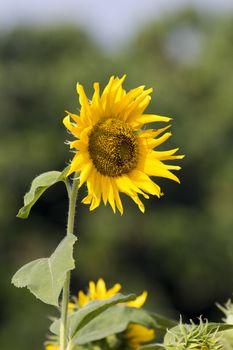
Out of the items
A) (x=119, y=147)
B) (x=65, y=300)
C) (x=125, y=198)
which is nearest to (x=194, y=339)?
(x=65, y=300)

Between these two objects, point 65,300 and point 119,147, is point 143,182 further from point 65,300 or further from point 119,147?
point 65,300

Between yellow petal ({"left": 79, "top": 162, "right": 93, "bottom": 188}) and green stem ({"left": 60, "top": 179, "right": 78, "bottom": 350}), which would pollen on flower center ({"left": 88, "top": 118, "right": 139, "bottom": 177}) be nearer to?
yellow petal ({"left": 79, "top": 162, "right": 93, "bottom": 188})

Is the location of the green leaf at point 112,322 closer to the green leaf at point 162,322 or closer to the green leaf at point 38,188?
the green leaf at point 162,322

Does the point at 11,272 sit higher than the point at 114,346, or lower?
higher

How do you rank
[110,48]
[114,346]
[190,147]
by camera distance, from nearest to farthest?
[114,346], [190,147], [110,48]

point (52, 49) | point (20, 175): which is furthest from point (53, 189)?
point (52, 49)

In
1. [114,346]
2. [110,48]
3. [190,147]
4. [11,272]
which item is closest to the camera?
[114,346]

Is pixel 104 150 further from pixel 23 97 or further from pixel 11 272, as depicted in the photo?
pixel 23 97
